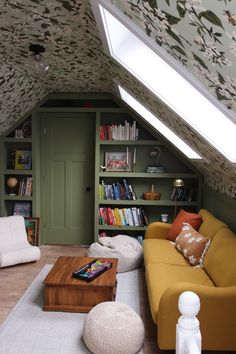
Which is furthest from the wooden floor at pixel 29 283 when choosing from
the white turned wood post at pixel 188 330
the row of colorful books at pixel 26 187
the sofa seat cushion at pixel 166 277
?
the white turned wood post at pixel 188 330

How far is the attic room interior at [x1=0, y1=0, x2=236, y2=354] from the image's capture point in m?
1.47

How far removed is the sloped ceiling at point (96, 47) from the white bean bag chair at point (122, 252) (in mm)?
1314

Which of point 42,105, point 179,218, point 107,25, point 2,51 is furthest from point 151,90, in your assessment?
point 42,105

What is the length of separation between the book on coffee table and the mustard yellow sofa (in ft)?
1.45

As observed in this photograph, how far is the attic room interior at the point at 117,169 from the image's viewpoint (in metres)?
1.47

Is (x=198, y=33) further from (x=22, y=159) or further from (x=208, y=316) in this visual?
(x=22, y=159)

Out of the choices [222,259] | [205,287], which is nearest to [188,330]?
[205,287]

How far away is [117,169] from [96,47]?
240 centimetres

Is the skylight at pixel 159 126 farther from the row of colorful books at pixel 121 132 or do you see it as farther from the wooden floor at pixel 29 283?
the wooden floor at pixel 29 283

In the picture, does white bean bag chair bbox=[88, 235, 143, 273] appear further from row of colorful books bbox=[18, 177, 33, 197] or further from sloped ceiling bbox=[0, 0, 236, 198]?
row of colorful books bbox=[18, 177, 33, 197]

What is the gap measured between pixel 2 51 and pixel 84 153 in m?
2.27

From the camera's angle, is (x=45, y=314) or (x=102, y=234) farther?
(x=102, y=234)

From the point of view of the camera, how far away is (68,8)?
2.01m

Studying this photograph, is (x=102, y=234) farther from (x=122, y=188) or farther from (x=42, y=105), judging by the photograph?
(x=42, y=105)
